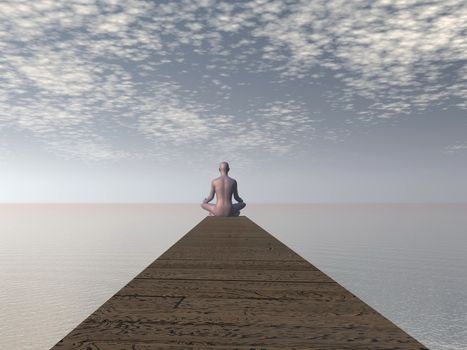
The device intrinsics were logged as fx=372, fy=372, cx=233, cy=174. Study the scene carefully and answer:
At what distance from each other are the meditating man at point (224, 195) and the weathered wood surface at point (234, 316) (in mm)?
9520

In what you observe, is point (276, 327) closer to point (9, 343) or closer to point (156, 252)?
point (9, 343)

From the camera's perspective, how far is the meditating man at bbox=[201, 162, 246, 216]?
14.6 meters

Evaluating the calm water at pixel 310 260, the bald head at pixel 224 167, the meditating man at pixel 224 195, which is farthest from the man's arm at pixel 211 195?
the calm water at pixel 310 260

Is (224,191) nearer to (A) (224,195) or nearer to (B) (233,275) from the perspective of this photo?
(A) (224,195)

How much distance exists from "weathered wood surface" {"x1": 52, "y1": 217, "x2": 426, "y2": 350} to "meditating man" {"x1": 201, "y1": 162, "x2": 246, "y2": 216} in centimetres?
952

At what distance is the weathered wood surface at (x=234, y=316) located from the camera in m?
2.48

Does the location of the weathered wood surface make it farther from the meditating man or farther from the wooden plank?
the meditating man

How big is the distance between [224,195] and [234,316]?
1196 cm

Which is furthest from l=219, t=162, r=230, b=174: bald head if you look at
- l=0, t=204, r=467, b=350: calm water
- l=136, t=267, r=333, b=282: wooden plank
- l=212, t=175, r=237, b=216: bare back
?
l=0, t=204, r=467, b=350: calm water

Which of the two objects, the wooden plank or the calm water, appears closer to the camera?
the wooden plank

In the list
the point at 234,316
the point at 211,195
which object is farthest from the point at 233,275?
the point at 211,195

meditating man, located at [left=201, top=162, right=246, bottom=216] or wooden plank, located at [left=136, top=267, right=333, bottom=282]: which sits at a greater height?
meditating man, located at [left=201, top=162, right=246, bottom=216]

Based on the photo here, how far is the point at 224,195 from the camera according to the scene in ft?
49.1

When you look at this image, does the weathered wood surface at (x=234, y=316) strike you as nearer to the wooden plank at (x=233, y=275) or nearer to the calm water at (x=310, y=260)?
the wooden plank at (x=233, y=275)
